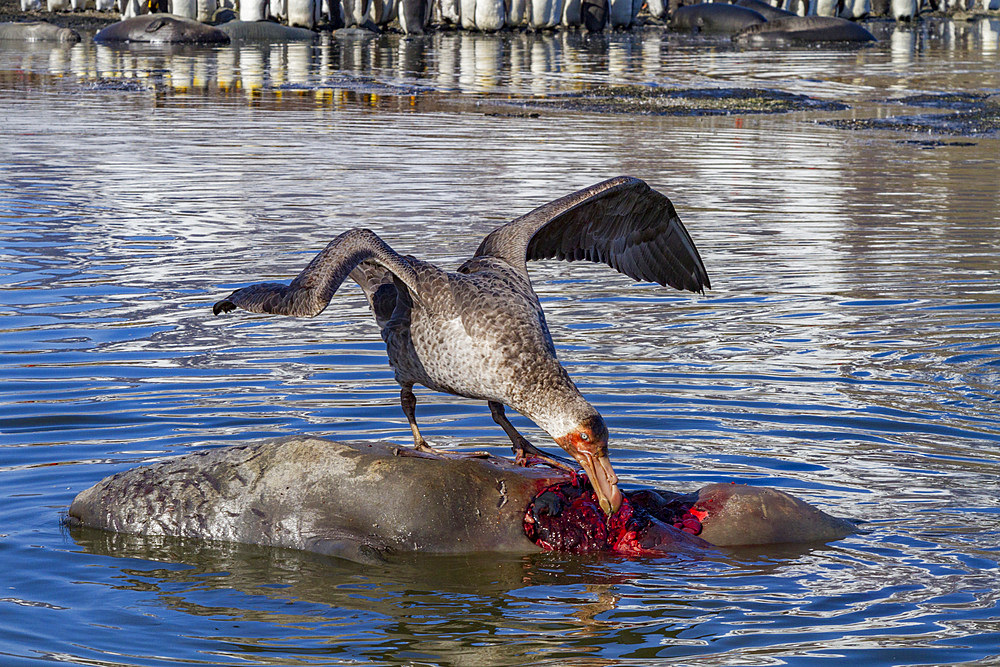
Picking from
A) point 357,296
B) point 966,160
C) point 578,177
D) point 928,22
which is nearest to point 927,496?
point 357,296

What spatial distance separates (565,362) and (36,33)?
36558 mm

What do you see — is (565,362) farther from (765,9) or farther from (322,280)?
(765,9)

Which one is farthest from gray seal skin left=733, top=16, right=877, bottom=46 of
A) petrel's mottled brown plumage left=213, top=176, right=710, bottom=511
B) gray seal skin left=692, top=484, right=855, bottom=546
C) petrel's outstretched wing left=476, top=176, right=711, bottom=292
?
gray seal skin left=692, top=484, right=855, bottom=546

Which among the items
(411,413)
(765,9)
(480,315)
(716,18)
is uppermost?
(765,9)

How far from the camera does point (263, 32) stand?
43812 millimetres

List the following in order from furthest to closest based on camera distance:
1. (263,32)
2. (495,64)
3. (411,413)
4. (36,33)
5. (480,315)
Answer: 1. (263,32)
2. (36,33)
3. (495,64)
4. (411,413)
5. (480,315)

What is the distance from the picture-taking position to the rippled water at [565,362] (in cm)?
573

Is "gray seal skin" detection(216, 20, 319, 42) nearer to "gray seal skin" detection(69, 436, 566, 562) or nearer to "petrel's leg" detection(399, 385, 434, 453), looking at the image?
"petrel's leg" detection(399, 385, 434, 453)

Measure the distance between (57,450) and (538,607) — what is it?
3258mm

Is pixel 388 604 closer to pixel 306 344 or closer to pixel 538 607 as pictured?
pixel 538 607

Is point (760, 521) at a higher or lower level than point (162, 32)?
lower

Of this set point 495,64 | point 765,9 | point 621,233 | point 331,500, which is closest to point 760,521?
point 331,500

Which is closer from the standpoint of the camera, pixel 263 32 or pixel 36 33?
pixel 36 33

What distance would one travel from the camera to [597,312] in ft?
35.7
